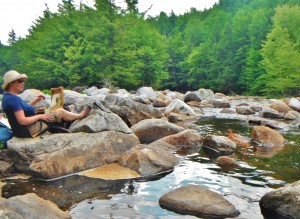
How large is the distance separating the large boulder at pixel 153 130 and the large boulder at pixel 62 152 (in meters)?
2.11

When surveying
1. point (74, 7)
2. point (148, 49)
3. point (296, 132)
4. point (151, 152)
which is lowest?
point (296, 132)

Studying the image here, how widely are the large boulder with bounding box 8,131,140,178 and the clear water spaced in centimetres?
26

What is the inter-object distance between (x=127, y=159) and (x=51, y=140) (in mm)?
1434

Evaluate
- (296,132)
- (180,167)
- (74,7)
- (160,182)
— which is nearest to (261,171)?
(180,167)

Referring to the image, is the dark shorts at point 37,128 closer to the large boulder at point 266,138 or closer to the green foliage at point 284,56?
the large boulder at point 266,138

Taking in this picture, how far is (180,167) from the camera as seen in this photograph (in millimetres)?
6324

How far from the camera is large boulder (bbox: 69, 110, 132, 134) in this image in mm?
6645

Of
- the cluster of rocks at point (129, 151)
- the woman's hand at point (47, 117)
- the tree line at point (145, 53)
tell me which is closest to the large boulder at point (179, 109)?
the cluster of rocks at point (129, 151)

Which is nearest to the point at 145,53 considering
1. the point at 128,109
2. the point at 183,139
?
the point at 128,109

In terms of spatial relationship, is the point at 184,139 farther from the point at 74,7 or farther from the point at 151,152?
the point at 74,7

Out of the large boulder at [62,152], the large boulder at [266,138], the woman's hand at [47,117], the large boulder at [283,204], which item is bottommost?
the large boulder at [266,138]

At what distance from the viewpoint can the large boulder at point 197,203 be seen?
4074 millimetres

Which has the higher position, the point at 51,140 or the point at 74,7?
the point at 74,7

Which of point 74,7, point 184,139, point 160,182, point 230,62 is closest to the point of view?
point 160,182
